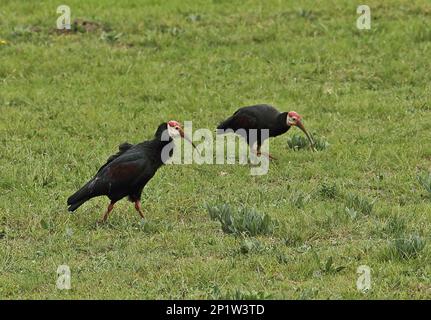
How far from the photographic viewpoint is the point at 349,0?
21781 mm

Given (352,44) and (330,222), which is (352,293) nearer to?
(330,222)

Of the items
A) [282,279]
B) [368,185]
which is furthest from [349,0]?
[282,279]

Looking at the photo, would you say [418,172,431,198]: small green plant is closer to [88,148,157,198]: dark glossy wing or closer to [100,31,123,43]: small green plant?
[88,148,157,198]: dark glossy wing

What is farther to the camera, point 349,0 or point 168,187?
point 349,0

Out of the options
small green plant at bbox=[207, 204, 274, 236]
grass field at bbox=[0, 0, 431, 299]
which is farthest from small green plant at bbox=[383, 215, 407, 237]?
small green plant at bbox=[207, 204, 274, 236]

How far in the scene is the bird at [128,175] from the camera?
11.5 metres

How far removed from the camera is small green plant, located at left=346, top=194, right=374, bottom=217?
38.9 feet

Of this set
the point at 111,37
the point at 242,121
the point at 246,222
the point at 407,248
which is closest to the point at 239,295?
the point at 407,248

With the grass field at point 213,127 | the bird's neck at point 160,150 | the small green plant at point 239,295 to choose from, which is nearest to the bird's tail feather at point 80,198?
the grass field at point 213,127

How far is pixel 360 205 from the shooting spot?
1191cm

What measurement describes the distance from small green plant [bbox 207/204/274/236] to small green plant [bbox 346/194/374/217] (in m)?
1.22

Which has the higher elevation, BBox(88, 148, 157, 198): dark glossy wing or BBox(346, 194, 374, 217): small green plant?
BBox(88, 148, 157, 198): dark glossy wing

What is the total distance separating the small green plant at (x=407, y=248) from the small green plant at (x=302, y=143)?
4.99 m

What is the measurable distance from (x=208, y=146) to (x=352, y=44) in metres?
5.53
